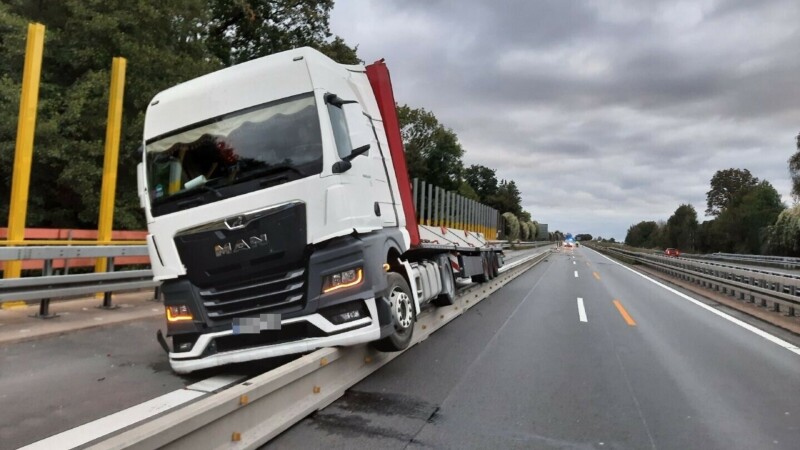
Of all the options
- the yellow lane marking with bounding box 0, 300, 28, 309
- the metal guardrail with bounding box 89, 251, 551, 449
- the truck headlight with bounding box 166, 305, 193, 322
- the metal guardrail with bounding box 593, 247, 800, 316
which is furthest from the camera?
the metal guardrail with bounding box 593, 247, 800, 316

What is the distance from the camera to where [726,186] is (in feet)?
379

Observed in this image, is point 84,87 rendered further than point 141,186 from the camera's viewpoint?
Yes

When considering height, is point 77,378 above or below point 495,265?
below

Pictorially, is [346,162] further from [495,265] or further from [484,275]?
[495,265]

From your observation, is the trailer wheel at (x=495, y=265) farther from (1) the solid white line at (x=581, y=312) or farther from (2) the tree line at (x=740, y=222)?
(2) the tree line at (x=740, y=222)

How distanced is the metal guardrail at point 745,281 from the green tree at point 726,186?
101 m

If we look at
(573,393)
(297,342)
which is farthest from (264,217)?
(573,393)

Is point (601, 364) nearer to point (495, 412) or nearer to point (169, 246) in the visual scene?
point (495, 412)

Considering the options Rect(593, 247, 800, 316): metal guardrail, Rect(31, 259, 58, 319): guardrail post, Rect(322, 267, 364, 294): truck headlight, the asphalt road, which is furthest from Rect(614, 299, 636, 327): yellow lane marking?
Rect(31, 259, 58, 319): guardrail post

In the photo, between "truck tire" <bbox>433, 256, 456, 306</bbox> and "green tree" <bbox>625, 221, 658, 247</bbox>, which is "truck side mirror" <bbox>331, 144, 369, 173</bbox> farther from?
"green tree" <bbox>625, 221, 658, 247</bbox>

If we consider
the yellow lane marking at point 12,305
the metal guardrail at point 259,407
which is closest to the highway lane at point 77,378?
the metal guardrail at point 259,407

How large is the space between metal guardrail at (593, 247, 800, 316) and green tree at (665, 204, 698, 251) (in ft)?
284

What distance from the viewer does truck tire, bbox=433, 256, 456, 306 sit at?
975cm

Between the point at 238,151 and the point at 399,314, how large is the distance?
2.55 m
